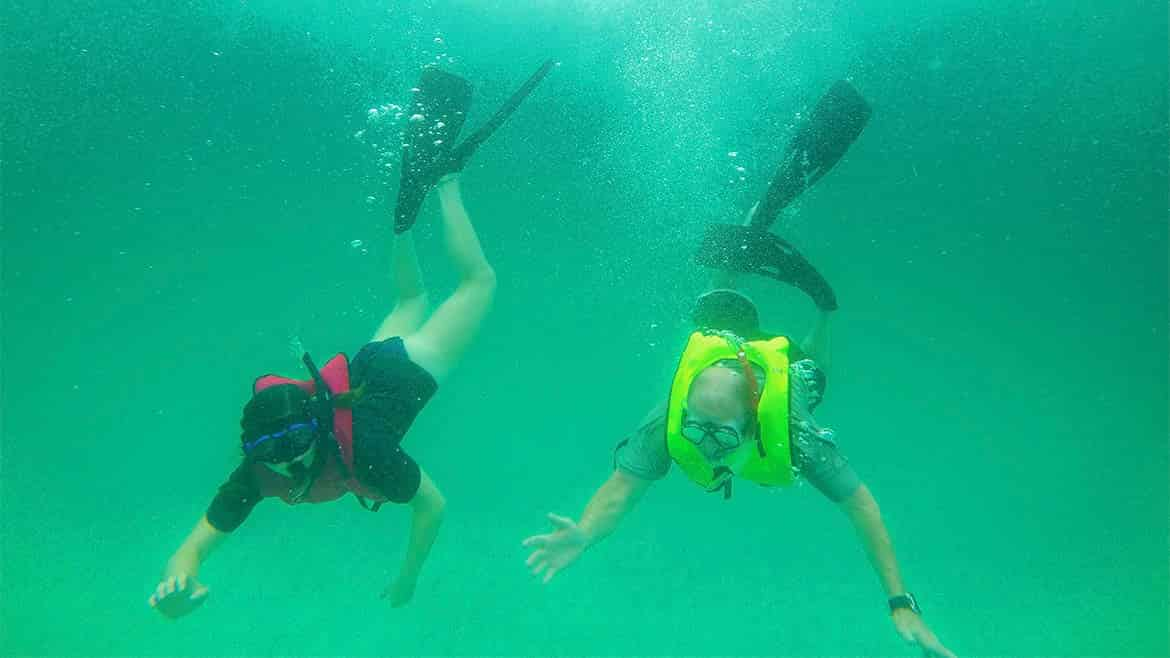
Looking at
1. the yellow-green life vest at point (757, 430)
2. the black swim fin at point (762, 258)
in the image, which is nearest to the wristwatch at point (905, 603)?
the yellow-green life vest at point (757, 430)

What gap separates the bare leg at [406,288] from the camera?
623 centimetres

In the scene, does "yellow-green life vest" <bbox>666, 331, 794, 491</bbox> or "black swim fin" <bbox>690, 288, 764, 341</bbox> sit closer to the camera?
"yellow-green life vest" <bbox>666, 331, 794, 491</bbox>

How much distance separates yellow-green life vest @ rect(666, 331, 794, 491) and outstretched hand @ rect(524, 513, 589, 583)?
2.63 ft

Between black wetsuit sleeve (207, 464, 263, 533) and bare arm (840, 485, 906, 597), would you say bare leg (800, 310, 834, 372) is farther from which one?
black wetsuit sleeve (207, 464, 263, 533)

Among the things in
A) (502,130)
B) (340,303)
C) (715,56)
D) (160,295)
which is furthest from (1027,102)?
(160,295)

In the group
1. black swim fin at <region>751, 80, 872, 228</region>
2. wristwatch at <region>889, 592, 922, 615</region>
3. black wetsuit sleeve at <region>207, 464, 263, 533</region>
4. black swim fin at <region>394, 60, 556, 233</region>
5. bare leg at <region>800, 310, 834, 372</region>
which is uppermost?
black swim fin at <region>751, 80, 872, 228</region>

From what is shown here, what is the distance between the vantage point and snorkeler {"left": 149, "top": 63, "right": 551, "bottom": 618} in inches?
163

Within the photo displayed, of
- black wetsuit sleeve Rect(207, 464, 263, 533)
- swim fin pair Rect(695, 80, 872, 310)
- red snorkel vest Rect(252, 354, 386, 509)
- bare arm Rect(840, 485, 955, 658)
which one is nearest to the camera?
bare arm Rect(840, 485, 955, 658)

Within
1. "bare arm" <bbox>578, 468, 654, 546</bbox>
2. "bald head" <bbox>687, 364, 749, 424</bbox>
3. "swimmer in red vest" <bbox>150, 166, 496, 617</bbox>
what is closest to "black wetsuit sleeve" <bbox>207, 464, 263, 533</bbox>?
"swimmer in red vest" <bbox>150, 166, 496, 617</bbox>

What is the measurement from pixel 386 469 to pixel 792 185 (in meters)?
4.89

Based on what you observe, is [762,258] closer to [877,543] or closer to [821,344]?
[821,344]

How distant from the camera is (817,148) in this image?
23.2 ft

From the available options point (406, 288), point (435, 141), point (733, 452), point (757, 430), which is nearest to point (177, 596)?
point (406, 288)

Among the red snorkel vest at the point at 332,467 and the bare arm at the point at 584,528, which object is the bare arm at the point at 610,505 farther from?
the red snorkel vest at the point at 332,467
